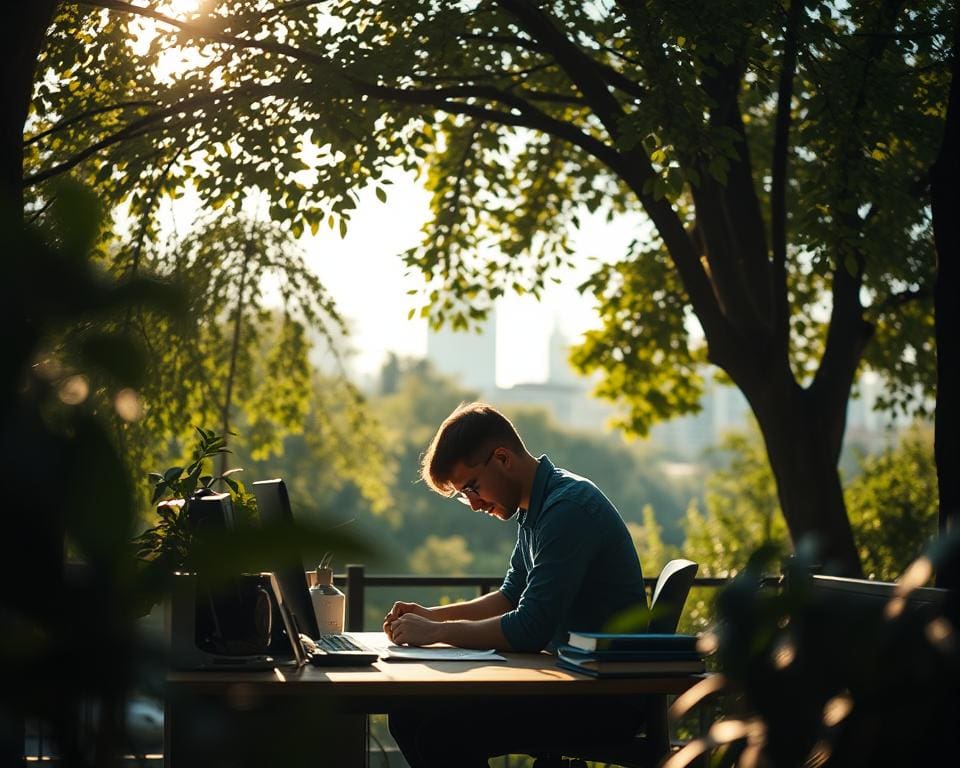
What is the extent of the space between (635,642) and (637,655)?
0.03 metres

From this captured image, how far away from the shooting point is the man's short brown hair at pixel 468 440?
12.3 ft

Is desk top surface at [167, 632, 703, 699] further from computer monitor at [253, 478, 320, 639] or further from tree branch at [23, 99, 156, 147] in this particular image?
tree branch at [23, 99, 156, 147]

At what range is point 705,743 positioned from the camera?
1.59m

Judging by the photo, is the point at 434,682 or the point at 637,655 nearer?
the point at 434,682

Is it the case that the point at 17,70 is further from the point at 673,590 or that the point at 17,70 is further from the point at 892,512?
the point at 892,512

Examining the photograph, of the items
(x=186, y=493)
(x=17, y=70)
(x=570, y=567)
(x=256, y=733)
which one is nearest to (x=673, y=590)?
(x=570, y=567)

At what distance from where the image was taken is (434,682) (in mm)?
2744

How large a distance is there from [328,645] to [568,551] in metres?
0.70

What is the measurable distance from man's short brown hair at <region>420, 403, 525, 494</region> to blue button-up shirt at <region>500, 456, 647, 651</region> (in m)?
0.17

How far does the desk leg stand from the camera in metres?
1.05

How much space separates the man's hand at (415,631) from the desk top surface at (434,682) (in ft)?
1.57

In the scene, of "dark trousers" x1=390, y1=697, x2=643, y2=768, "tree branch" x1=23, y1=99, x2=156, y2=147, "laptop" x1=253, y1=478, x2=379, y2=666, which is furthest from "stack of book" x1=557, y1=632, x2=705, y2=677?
"tree branch" x1=23, y1=99, x2=156, y2=147

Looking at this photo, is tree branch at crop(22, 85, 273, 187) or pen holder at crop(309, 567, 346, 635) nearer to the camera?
pen holder at crop(309, 567, 346, 635)

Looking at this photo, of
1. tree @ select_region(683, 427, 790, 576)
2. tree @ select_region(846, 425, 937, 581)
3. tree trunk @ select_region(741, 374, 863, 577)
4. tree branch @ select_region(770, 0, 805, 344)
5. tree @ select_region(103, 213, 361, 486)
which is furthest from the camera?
tree @ select_region(683, 427, 790, 576)
